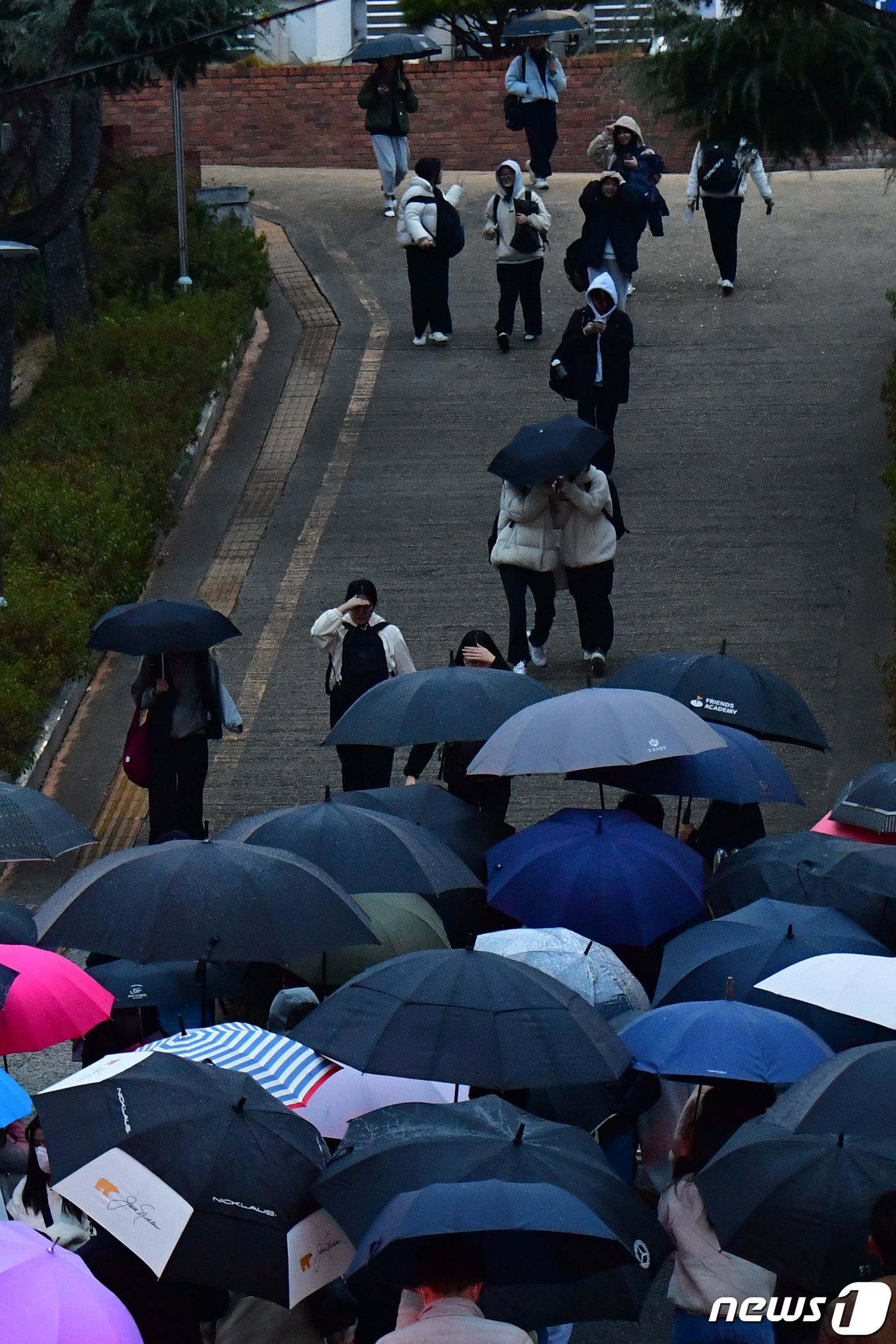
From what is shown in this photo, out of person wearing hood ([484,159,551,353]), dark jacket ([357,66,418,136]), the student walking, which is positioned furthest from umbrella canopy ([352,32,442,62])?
person wearing hood ([484,159,551,353])

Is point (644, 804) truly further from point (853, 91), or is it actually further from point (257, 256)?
point (257, 256)

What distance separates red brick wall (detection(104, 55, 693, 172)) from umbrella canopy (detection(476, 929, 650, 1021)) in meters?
20.2

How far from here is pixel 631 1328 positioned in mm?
6074

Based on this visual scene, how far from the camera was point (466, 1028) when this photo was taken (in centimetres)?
546

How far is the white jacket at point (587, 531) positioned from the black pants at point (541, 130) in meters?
11.6

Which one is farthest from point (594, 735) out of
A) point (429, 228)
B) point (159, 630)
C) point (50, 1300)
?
point (429, 228)

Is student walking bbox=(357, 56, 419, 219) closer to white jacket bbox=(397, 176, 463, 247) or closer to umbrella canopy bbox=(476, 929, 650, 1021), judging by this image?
white jacket bbox=(397, 176, 463, 247)

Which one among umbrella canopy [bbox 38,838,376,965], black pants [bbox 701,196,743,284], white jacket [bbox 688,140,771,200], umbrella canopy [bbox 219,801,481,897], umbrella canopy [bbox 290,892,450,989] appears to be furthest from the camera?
black pants [bbox 701,196,743,284]

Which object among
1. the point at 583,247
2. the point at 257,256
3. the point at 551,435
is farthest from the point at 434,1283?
the point at 257,256

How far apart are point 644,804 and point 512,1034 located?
9.76 feet

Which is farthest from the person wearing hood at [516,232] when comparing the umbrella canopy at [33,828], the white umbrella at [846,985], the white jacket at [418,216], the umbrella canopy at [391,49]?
the white umbrella at [846,985]

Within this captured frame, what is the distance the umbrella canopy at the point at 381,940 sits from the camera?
6922 mm

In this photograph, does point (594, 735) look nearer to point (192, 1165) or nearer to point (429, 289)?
point (192, 1165)

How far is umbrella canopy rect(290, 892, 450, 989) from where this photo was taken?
6922 mm
